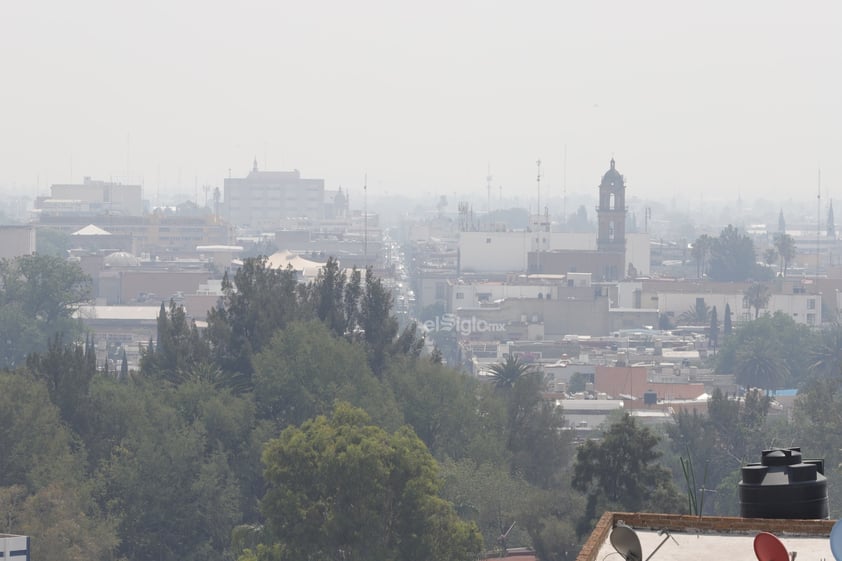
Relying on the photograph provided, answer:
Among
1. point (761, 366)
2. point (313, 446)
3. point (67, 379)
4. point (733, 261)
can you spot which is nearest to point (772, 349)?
point (761, 366)

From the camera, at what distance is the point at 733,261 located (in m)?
163

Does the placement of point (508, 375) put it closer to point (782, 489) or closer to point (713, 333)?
point (782, 489)

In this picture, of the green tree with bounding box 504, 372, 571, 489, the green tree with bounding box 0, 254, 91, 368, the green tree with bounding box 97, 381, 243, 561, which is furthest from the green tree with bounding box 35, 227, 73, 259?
the green tree with bounding box 97, 381, 243, 561

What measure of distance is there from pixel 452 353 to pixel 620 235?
41.1 metres

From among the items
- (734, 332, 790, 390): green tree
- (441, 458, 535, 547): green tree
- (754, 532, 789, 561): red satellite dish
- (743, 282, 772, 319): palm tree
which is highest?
(754, 532, 789, 561): red satellite dish

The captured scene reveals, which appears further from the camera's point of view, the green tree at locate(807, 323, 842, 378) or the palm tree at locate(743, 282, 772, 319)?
the palm tree at locate(743, 282, 772, 319)

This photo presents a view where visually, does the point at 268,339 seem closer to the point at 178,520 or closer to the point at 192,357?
the point at 192,357

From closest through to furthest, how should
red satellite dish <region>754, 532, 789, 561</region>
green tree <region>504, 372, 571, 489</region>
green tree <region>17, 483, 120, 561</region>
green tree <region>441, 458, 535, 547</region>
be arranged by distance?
red satellite dish <region>754, 532, 789, 561</region>
green tree <region>17, 483, 120, 561</region>
green tree <region>441, 458, 535, 547</region>
green tree <region>504, 372, 571, 489</region>

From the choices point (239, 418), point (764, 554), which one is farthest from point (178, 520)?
point (764, 554)

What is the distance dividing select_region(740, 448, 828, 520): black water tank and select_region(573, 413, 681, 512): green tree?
22575 mm

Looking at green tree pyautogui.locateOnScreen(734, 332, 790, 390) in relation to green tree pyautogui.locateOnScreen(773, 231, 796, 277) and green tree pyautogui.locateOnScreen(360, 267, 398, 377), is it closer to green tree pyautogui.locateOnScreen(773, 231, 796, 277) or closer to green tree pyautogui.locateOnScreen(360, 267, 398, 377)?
green tree pyautogui.locateOnScreen(360, 267, 398, 377)

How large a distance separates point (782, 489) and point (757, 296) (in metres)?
115

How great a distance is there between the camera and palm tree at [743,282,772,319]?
12688cm

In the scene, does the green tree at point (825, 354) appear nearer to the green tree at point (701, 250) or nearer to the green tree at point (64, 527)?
the green tree at point (64, 527)
